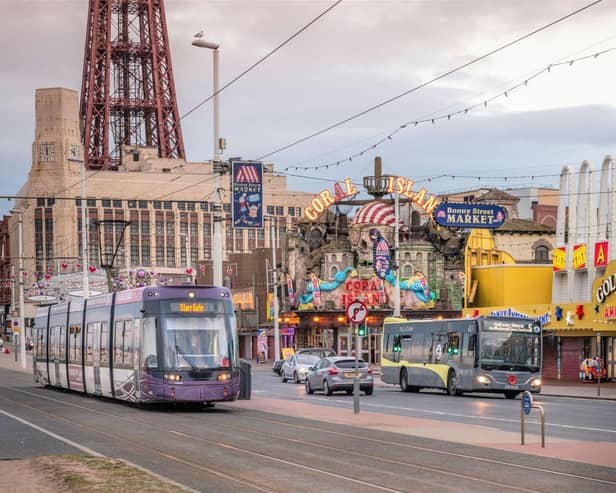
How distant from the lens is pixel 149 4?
16300 cm

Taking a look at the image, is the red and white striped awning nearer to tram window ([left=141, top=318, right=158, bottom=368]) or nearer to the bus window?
the bus window

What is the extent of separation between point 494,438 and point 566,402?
15892 millimetres

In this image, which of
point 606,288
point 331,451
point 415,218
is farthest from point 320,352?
point 331,451

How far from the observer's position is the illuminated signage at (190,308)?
30.5 m

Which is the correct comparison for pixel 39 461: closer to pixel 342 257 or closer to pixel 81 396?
pixel 81 396

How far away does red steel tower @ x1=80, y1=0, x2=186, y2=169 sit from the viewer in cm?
16262

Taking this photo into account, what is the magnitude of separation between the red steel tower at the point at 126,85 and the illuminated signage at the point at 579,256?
111 metres

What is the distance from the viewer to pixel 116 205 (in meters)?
150

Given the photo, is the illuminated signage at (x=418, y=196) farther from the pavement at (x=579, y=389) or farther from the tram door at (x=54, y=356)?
the tram door at (x=54, y=356)

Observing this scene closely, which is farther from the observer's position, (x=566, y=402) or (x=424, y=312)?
(x=424, y=312)

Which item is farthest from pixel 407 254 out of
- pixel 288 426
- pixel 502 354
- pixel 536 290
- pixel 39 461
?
pixel 39 461

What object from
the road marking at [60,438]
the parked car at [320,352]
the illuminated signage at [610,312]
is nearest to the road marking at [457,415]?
the road marking at [60,438]

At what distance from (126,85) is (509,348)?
431ft

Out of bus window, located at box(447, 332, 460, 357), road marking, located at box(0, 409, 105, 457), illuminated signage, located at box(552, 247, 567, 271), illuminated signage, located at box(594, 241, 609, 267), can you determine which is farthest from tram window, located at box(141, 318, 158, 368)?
illuminated signage, located at box(552, 247, 567, 271)
